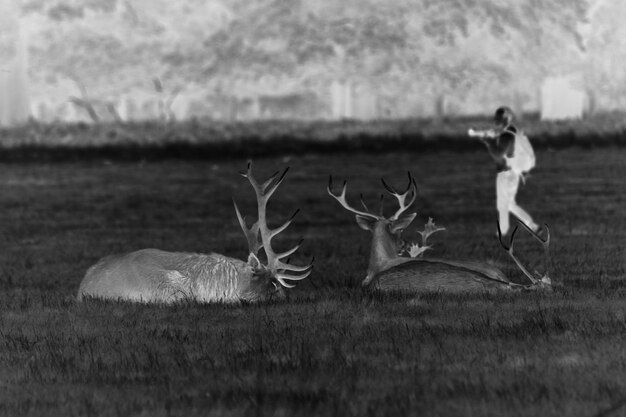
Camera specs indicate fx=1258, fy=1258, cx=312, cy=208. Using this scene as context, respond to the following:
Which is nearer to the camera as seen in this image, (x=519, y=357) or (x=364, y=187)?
(x=519, y=357)

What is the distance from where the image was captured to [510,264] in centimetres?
1416

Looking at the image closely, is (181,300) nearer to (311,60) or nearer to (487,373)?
(487,373)

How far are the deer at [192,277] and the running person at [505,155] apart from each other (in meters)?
5.69

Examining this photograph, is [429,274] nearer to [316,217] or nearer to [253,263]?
[253,263]

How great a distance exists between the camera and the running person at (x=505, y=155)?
16.1m

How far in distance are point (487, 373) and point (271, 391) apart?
136 cm

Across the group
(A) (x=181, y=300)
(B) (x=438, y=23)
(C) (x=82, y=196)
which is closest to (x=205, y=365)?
(A) (x=181, y=300)

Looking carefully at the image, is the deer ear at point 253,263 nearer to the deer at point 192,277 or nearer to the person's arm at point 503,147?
the deer at point 192,277

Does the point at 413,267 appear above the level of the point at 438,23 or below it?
below

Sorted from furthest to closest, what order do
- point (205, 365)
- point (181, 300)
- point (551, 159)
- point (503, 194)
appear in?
1. point (551, 159)
2. point (503, 194)
3. point (181, 300)
4. point (205, 365)

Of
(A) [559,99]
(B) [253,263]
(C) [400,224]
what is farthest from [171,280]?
(A) [559,99]

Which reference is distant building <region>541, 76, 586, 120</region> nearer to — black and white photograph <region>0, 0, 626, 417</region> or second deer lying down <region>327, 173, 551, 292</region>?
black and white photograph <region>0, 0, 626, 417</region>

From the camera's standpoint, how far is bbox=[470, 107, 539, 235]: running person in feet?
52.7

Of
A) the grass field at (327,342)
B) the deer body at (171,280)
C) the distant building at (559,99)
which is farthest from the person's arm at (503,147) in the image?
the distant building at (559,99)
